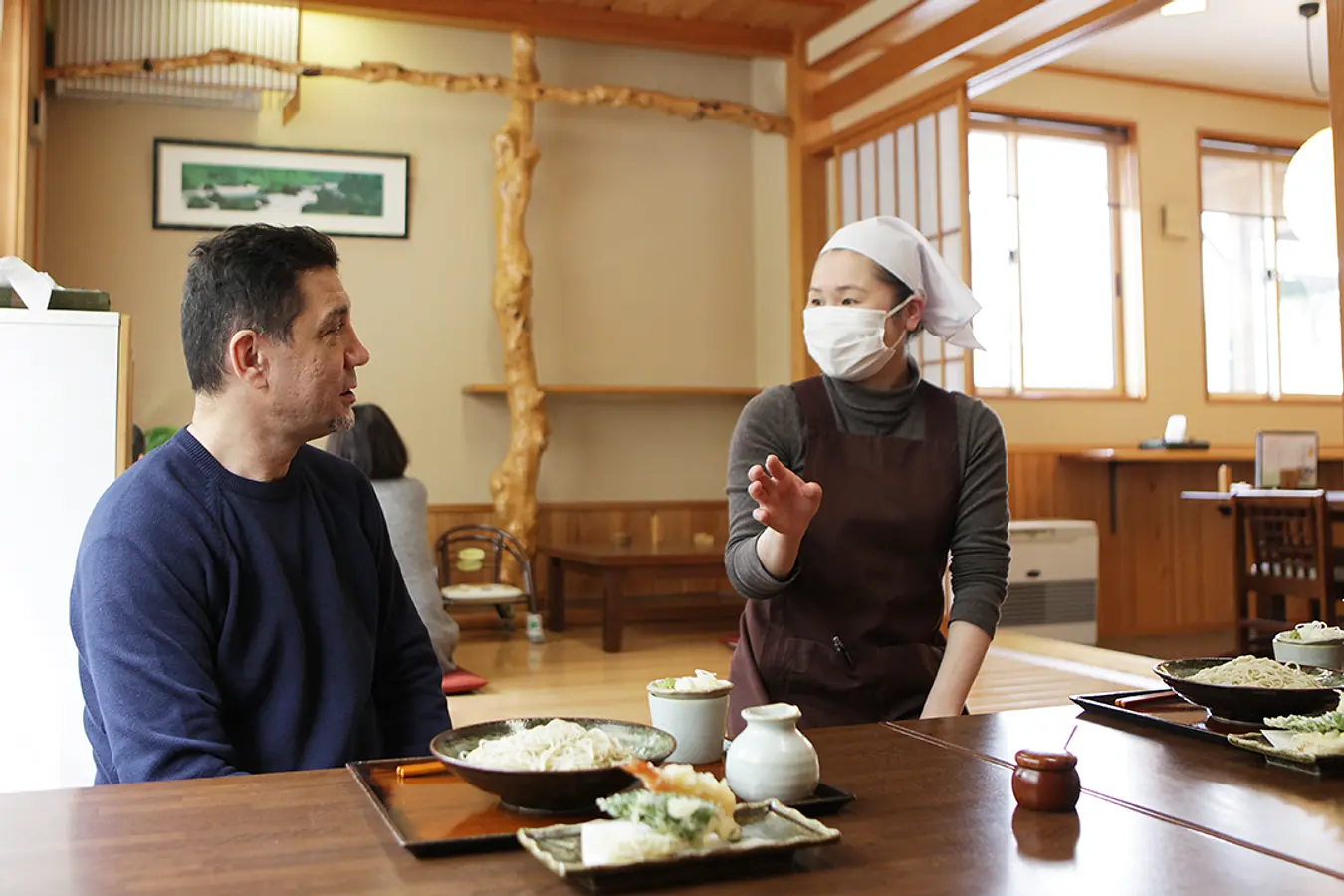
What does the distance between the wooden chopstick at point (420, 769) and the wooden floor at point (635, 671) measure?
89.7 inches

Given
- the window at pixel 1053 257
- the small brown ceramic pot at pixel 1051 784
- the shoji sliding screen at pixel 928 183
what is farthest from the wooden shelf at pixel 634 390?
the small brown ceramic pot at pixel 1051 784

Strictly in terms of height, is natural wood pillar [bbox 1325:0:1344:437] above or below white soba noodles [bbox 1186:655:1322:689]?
above

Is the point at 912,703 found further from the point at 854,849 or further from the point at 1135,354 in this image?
the point at 1135,354

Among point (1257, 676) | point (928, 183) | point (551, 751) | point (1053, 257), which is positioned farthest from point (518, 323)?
point (551, 751)

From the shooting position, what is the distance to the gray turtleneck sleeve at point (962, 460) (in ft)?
6.19

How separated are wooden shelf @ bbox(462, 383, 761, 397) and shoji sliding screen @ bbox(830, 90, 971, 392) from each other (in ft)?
3.64

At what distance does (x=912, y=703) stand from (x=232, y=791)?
1031 mm

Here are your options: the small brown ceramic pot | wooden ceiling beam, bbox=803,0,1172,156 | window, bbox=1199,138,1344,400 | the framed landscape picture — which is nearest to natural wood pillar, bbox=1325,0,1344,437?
wooden ceiling beam, bbox=803,0,1172,156

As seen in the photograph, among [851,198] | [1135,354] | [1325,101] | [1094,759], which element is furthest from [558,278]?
[1094,759]

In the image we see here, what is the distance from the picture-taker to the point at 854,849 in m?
0.94

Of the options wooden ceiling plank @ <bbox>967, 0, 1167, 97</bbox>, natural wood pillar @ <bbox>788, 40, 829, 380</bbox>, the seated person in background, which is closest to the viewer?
the seated person in background

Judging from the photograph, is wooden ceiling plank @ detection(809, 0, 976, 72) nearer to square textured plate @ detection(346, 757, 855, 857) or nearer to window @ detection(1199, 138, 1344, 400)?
window @ detection(1199, 138, 1344, 400)

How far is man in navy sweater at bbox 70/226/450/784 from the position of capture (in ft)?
4.47

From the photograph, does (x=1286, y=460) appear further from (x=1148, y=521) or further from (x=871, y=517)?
(x=871, y=517)
